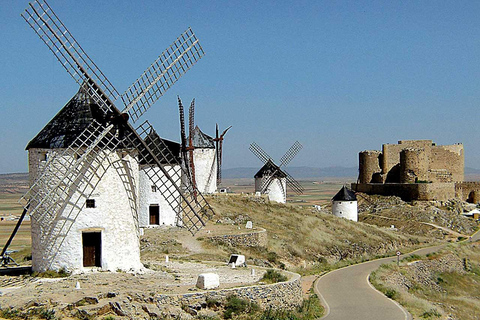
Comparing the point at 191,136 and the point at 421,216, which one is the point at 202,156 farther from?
the point at 421,216

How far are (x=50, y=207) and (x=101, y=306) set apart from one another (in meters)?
4.45

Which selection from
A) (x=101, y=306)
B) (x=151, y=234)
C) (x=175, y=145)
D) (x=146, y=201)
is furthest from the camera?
(x=175, y=145)

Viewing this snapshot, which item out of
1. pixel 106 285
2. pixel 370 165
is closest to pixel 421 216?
pixel 370 165

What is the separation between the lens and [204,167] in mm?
35531

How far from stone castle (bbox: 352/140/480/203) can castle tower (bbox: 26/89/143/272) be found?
102 feet

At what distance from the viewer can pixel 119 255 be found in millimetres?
16797

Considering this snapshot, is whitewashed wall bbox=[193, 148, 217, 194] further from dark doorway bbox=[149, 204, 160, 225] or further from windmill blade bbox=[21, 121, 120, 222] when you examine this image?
windmill blade bbox=[21, 121, 120, 222]

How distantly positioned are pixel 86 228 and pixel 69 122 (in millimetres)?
2943

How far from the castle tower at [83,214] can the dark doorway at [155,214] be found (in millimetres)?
10566

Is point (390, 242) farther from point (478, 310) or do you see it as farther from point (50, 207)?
point (50, 207)

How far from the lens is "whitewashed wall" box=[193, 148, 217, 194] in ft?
115

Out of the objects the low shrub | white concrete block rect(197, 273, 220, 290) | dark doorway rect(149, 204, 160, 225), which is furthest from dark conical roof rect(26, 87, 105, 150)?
dark doorway rect(149, 204, 160, 225)

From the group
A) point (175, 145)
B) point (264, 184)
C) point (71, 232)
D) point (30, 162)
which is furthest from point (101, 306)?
point (264, 184)

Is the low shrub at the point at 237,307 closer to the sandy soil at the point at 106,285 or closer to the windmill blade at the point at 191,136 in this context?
the sandy soil at the point at 106,285
